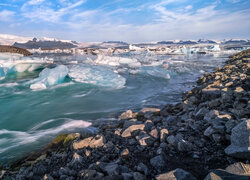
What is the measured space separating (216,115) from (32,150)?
2.84 m

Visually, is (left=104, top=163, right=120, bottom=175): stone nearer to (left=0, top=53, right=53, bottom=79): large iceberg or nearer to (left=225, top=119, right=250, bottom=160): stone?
(left=225, top=119, right=250, bottom=160): stone

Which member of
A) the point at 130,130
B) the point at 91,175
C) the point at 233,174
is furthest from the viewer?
the point at 130,130

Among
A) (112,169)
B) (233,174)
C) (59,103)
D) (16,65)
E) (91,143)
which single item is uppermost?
(16,65)

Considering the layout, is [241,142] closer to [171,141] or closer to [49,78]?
[171,141]

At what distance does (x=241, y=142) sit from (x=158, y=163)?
70cm

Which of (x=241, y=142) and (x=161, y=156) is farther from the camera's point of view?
(x=161, y=156)

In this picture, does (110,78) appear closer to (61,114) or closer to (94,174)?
(61,114)

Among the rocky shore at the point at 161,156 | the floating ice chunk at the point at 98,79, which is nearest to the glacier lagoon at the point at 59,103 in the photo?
the floating ice chunk at the point at 98,79

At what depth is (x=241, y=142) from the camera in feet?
4.40

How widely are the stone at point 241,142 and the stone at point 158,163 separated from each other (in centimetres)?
55

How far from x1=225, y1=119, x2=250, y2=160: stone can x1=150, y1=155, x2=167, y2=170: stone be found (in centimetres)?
55

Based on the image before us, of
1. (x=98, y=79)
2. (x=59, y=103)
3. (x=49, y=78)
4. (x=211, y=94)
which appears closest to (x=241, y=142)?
(x=211, y=94)

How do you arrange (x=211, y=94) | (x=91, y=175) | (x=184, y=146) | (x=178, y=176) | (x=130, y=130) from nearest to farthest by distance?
1. (x=178, y=176)
2. (x=91, y=175)
3. (x=184, y=146)
4. (x=130, y=130)
5. (x=211, y=94)

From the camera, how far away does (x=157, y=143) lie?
183cm
